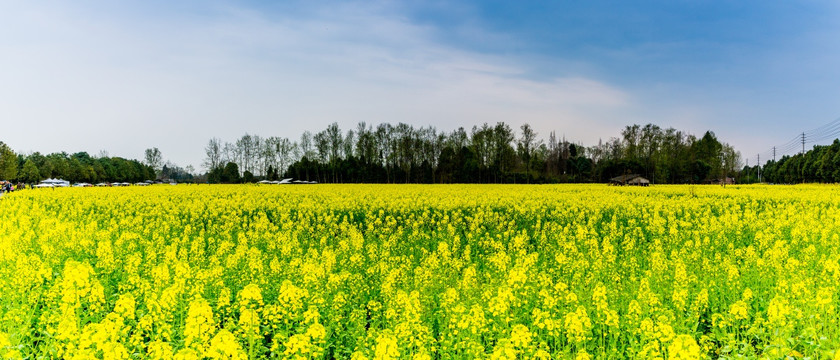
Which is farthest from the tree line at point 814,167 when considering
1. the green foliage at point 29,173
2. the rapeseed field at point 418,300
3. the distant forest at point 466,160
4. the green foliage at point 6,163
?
the green foliage at point 29,173

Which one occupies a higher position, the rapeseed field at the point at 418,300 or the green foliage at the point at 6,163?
the green foliage at the point at 6,163

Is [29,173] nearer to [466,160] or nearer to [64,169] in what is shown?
[64,169]

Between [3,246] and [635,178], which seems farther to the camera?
[635,178]

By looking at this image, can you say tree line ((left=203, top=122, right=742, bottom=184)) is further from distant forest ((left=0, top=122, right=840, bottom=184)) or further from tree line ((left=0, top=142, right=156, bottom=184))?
tree line ((left=0, top=142, right=156, bottom=184))

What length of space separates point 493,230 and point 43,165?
122251 millimetres

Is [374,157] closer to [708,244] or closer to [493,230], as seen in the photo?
[493,230]

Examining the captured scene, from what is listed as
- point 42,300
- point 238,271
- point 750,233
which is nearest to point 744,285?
point 750,233

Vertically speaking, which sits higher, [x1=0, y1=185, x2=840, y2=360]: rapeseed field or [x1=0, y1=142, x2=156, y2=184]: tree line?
[x1=0, y1=142, x2=156, y2=184]: tree line

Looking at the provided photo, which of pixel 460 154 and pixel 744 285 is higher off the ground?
pixel 460 154

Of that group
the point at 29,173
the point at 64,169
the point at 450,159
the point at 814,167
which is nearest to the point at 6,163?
the point at 29,173

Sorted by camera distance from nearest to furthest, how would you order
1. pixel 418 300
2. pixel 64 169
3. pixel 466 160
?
pixel 418 300 < pixel 466 160 < pixel 64 169

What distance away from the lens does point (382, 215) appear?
66.7 ft

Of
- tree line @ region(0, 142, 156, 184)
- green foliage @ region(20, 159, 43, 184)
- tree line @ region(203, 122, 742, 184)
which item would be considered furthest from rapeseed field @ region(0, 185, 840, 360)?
green foliage @ region(20, 159, 43, 184)

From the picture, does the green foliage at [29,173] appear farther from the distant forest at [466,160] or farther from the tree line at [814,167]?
the tree line at [814,167]
